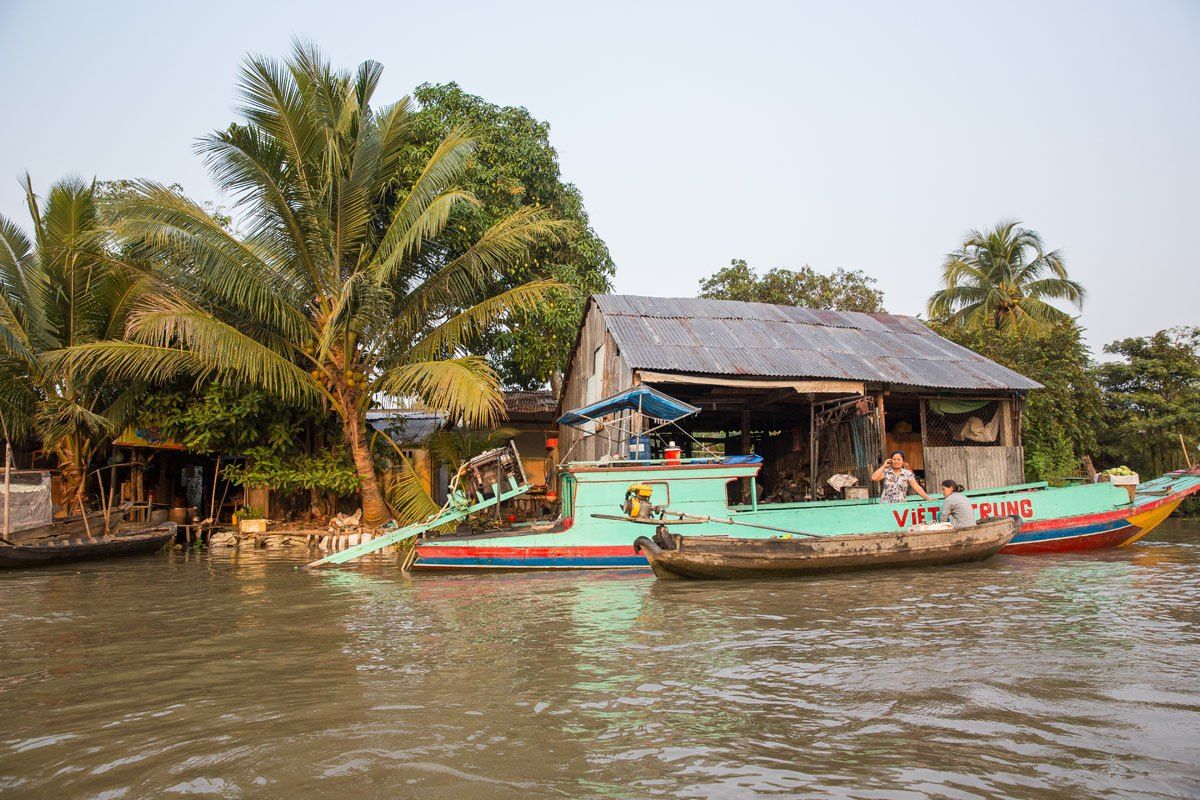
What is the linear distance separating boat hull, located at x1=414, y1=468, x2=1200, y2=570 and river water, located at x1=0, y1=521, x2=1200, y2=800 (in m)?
2.19

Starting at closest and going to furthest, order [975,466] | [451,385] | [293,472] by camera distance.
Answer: [451,385] → [975,466] → [293,472]

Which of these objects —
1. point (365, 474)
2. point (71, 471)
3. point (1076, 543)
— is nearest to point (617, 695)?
point (1076, 543)

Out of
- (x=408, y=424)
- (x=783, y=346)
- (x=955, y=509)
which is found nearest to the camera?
(x=955, y=509)

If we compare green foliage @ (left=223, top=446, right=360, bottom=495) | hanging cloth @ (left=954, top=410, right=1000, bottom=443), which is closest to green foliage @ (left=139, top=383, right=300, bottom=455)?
green foliage @ (left=223, top=446, right=360, bottom=495)

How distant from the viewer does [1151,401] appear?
68.7ft

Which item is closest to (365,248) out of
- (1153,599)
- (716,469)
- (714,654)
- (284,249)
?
(284,249)

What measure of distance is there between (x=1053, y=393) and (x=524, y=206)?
1397 cm

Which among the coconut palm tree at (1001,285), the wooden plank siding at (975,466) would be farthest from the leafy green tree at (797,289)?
the wooden plank siding at (975,466)

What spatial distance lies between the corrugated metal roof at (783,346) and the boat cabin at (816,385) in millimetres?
31

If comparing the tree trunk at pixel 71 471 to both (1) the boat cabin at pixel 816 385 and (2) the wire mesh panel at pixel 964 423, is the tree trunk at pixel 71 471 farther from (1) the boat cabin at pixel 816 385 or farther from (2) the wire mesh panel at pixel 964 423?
(2) the wire mesh panel at pixel 964 423

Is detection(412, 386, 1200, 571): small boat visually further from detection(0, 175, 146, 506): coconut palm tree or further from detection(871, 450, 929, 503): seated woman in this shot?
detection(0, 175, 146, 506): coconut palm tree

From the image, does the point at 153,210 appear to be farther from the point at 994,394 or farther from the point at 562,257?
the point at 994,394

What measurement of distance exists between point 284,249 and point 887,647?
42.6 feet

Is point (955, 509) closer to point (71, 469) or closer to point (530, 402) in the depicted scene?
point (530, 402)
